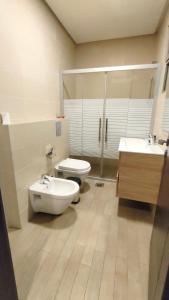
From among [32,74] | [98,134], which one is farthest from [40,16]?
[98,134]

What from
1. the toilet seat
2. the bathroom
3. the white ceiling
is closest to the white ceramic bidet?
the bathroom

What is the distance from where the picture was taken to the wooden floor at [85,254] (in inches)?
43.8

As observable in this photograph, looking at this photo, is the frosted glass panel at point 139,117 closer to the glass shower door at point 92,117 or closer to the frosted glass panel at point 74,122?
the glass shower door at point 92,117

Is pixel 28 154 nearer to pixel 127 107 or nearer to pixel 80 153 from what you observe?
pixel 80 153

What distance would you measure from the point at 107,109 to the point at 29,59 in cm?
135

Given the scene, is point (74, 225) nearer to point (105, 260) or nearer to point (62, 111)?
point (105, 260)

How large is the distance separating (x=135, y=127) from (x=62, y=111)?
131 cm

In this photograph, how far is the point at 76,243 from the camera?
58.5 inches

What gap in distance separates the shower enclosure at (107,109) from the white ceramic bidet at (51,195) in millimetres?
1115

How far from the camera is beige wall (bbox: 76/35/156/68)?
8.82 ft

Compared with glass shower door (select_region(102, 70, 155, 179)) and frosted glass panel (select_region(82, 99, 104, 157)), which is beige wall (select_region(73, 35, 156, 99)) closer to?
glass shower door (select_region(102, 70, 155, 179))

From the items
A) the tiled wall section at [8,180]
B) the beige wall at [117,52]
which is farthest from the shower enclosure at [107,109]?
the tiled wall section at [8,180]

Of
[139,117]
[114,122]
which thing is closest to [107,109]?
[114,122]

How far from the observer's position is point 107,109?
255 centimetres
